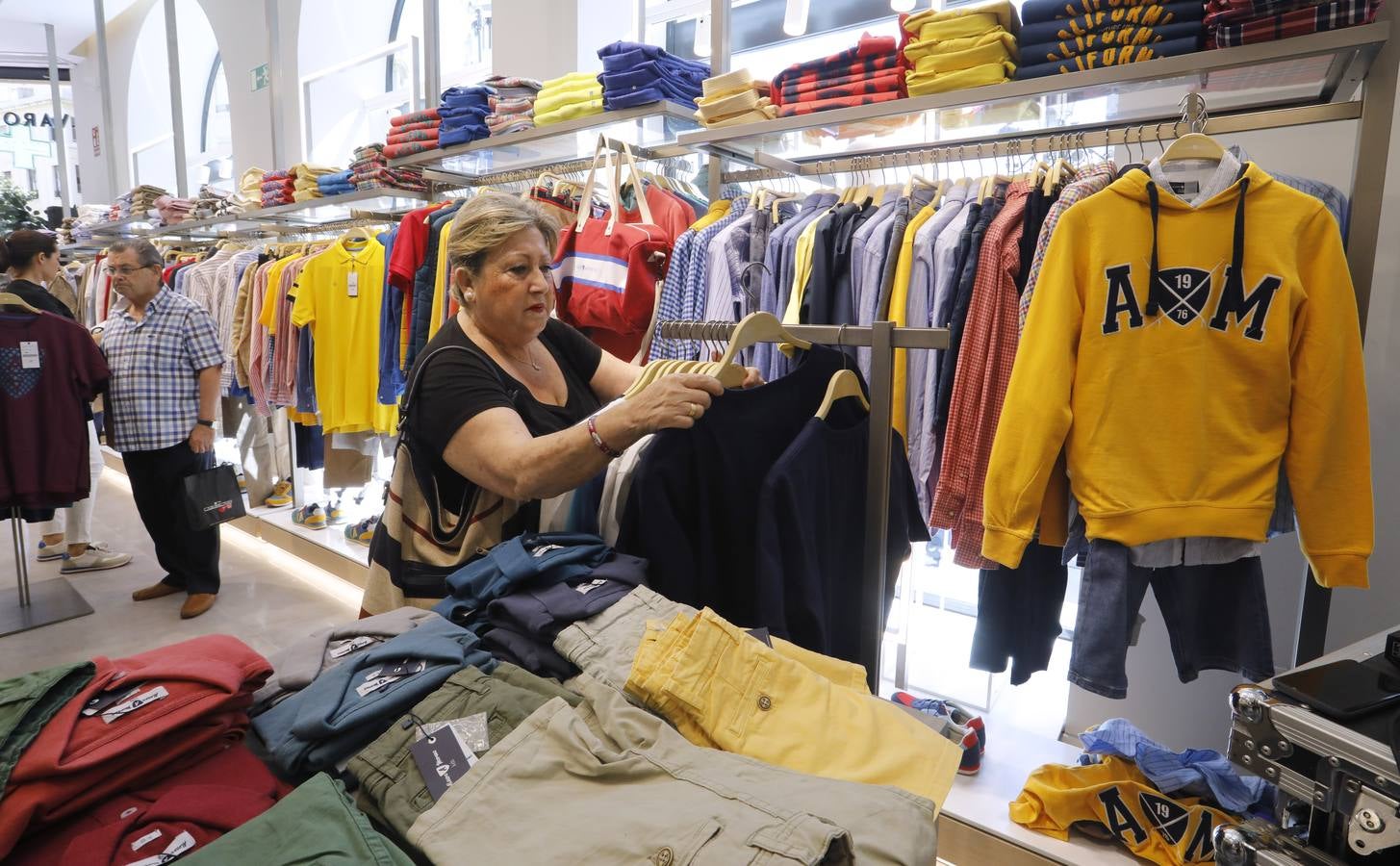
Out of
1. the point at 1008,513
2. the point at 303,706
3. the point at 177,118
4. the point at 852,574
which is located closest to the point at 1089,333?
the point at 1008,513

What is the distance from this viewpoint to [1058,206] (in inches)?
84.5

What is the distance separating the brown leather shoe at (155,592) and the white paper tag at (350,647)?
430 centimetres

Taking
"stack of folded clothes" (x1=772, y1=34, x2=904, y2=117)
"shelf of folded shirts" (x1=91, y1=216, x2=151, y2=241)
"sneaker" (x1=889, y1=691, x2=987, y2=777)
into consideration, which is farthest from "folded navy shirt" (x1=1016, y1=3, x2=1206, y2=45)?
"shelf of folded shirts" (x1=91, y1=216, x2=151, y2=241)

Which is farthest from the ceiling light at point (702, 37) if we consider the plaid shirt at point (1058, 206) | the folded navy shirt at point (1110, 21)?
the plaid shirt at point (1058, 206)

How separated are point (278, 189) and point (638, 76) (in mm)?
3836

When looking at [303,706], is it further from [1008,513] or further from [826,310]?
[826,310]

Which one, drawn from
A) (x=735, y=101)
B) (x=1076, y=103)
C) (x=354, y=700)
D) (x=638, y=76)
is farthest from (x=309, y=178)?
(x=354, y=700)

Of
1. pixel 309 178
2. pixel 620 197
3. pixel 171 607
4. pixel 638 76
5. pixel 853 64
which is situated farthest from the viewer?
pixel 309 178

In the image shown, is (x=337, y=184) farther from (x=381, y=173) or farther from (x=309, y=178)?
(x=381, y=173)

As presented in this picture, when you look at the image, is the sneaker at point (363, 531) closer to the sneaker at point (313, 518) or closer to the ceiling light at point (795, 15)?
the sneaker at point (313, 518)

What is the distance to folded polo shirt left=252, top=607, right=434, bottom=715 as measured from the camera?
1043 millimetres

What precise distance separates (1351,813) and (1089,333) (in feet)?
3.57

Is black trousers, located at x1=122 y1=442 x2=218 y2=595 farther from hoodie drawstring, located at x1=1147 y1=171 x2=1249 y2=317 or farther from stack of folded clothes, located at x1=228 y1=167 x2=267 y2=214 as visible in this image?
hoodie drawstring, located at x1=1147 y1=171 x2=1249 y2=317

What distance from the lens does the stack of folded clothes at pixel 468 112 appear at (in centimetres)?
417
